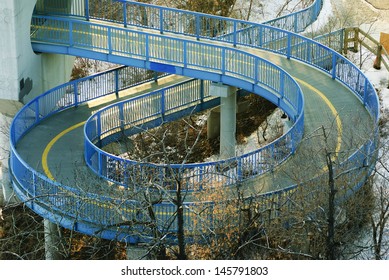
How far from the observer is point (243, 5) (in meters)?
81.9

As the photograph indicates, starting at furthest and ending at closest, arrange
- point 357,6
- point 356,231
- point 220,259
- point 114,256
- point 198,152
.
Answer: point 357,6 < point 198,152 < point 114,256 < point 356,231 < point 220,259

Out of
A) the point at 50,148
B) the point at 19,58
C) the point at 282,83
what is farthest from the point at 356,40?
the point at 50,148

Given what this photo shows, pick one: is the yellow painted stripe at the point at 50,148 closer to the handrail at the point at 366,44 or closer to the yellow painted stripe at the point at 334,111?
the yellow painted stripe at the point at 334,111

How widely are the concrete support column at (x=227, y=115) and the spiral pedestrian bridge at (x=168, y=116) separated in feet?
0.71

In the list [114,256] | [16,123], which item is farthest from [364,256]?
[16,123]

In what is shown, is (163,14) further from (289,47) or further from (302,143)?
(302,143)

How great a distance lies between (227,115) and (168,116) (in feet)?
8.69

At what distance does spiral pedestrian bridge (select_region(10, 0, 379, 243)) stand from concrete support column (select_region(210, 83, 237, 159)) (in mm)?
217

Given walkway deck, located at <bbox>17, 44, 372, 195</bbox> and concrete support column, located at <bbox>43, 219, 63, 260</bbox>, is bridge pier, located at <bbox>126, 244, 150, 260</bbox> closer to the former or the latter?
walkway deck, located at <bbox>17, 44, 372, 195</bbox>

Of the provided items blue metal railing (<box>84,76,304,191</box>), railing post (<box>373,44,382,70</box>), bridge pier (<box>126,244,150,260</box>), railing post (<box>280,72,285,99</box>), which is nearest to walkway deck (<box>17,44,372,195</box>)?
A: blue metal railing (<box>84,76,304,191</box>)

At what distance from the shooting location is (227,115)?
211 feet

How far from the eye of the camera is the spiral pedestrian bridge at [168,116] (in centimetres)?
5403

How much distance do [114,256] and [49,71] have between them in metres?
10.6

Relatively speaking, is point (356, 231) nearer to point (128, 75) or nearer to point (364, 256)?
point (364, 256)
